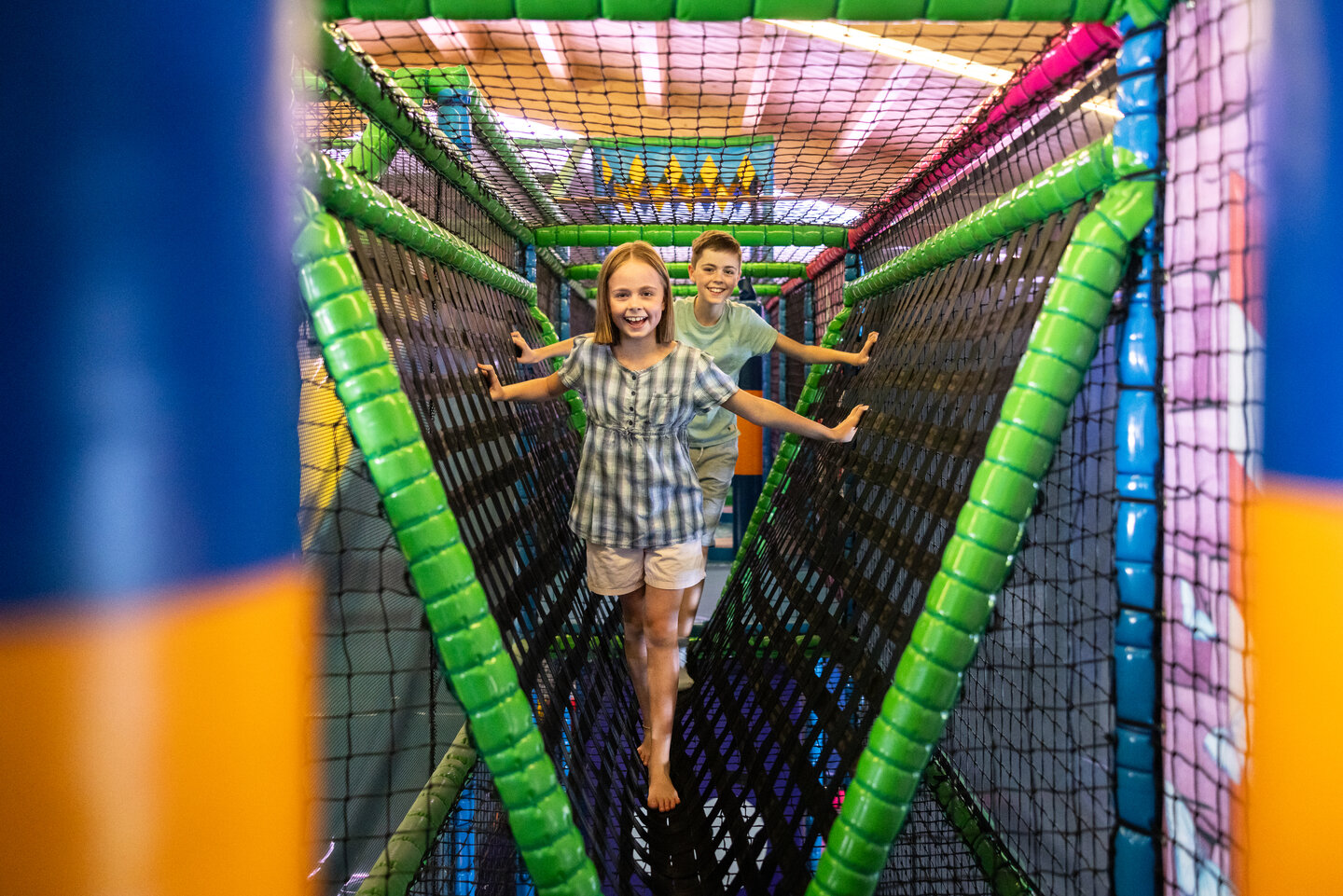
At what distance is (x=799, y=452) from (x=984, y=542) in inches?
68.9

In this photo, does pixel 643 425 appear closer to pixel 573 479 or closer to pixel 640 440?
pixel 640 440

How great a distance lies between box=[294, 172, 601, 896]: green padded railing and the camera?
3.25 feet

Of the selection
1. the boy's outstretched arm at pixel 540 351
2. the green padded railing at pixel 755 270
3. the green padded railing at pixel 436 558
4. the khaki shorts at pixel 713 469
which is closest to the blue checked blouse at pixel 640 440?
the boy's outstretched arm at pixel 540 351

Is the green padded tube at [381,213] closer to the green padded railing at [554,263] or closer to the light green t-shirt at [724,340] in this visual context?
the light green t-shirt at [724,340]

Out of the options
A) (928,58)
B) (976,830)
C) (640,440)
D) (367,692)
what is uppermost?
(928,58)

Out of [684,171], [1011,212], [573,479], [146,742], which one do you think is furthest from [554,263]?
[146,742]

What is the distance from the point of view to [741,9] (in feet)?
3.73

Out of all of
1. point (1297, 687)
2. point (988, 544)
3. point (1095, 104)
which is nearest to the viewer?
point (1297, 687)

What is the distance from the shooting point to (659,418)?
158 centimetres

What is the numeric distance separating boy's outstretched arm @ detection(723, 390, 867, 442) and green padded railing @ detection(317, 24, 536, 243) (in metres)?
0.80

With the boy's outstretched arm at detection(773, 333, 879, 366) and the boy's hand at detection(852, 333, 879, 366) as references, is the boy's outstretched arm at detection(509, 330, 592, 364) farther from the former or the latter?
the boy's hand at detection(852, 333, 879, 366)

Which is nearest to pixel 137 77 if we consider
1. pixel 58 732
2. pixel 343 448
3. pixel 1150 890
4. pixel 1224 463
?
pixel 58 732

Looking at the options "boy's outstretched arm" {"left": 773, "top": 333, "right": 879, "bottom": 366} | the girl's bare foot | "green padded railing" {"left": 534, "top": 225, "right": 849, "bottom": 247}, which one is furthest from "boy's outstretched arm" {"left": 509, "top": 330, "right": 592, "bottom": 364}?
"green padded railing" {"left": 534, "top": 225, "right": 849, "bottom": 247}

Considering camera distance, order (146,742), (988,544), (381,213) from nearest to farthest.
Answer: (146,742)
(988,544)
(381,213)
